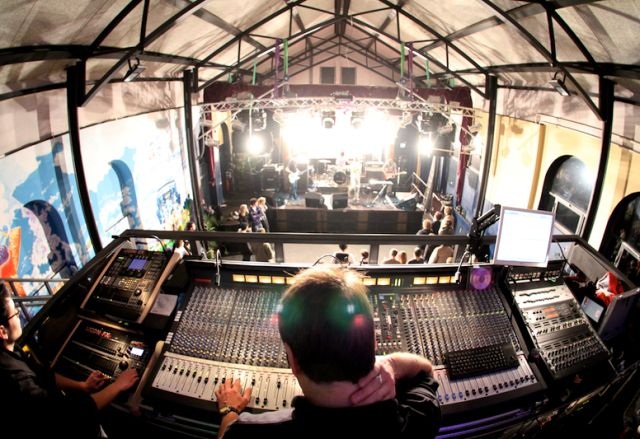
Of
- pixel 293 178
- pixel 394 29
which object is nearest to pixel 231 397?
pixel 394 29

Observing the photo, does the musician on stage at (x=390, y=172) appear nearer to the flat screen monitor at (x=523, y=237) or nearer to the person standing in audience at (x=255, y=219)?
the person standing in audience at (x=255, y=219)

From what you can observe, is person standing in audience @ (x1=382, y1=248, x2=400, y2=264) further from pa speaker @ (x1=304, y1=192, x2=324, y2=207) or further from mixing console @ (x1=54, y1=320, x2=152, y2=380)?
pa speaker @ (x1=304, y1=192, x2=324, y2=207)

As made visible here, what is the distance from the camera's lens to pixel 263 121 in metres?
10.3

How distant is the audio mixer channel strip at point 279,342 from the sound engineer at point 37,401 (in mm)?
271

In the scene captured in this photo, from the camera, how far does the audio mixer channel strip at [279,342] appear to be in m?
Result: 1.76

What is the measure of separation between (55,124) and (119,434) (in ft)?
14.6

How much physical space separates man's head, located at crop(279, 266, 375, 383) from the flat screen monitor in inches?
57.0

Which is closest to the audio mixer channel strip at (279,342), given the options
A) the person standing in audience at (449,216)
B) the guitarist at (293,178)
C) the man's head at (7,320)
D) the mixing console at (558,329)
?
the mixing console at (558,329)

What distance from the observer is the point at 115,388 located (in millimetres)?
1767

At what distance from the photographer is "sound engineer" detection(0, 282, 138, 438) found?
1395 mm

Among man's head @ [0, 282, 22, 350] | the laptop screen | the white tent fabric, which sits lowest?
the laptop screen

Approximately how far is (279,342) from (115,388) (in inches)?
33.4

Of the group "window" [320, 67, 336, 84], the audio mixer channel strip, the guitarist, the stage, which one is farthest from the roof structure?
"window" [320, 67, 336, 84]

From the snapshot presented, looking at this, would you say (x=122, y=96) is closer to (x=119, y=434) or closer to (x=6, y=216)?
(x=6, y=216)
